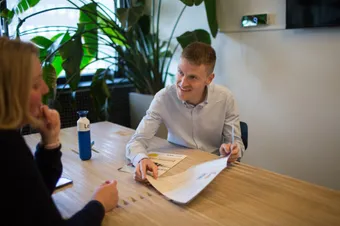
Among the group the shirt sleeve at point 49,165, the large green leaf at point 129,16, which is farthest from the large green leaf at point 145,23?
the shirt sleeve at point 49,165

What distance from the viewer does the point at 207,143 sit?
1.83 metres

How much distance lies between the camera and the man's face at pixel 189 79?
1668 millimetres

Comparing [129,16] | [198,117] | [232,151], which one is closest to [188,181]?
[232,151]

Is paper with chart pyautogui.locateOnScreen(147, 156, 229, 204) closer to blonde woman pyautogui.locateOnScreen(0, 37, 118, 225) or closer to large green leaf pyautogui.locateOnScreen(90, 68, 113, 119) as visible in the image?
blonde woman pyautogui.locateOnScreen(0, 37, 118, 225)

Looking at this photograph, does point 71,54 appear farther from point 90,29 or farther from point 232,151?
point 232,151

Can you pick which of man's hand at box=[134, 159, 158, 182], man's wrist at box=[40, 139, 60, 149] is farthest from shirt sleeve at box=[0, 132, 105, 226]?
man's hand at box=[134, 159, 158, 182]

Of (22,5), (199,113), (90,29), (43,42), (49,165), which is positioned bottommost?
(49,165)

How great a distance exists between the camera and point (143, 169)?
1302 mm

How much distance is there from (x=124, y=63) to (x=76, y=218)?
2.59 m

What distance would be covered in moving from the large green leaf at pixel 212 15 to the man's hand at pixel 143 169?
1699mm

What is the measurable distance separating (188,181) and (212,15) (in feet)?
6.03

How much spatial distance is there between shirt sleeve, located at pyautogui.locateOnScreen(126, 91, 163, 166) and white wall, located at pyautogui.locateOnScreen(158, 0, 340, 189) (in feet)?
3.74

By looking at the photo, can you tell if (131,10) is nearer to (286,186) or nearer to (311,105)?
(311,105)

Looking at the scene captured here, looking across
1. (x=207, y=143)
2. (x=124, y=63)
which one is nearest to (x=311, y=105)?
(x=207, y=143)
